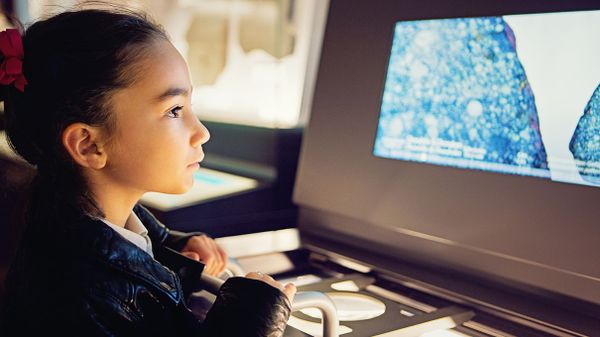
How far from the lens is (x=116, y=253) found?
73 cm

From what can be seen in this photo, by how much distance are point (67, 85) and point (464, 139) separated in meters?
0.62

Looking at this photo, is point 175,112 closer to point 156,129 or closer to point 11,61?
point 156,129

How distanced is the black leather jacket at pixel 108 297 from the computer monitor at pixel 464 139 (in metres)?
0.36

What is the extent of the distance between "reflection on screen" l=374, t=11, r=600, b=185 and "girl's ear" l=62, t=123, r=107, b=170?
0.49 m

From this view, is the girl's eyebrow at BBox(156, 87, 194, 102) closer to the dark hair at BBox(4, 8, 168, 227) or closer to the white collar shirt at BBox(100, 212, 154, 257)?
the dark hair at BBox(4, 8, 168, 227)

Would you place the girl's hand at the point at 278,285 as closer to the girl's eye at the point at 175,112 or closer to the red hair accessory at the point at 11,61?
the girl's eye at the point at 175,112

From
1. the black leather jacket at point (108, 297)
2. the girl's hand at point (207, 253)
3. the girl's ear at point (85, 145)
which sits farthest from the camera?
the girl's hand at point (207, 253)

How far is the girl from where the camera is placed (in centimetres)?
70

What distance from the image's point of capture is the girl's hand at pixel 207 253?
38.5 inches

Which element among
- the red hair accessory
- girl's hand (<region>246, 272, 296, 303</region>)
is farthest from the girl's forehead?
girl's hand (<region>246, 272, 296, 303</region>)

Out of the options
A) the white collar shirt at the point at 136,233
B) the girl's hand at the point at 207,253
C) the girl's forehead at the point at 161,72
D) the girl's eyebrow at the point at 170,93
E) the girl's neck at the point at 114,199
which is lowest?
the girl's hand at the point at 207,253

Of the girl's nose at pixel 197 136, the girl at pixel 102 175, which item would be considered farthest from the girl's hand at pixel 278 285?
the girl's nose at pixel 197 136

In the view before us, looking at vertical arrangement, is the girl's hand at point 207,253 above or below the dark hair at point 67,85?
below

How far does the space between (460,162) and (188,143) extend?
1.47 feet
